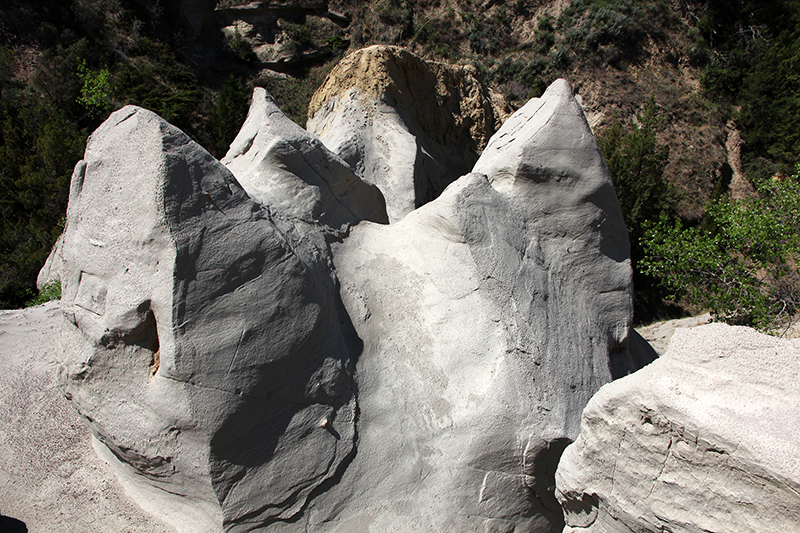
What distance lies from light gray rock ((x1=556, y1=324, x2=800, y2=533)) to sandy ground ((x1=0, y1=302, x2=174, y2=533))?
2.98m

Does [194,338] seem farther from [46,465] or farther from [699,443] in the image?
[699,443]

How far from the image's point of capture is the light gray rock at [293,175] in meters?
3.86

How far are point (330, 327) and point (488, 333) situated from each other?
119 cm

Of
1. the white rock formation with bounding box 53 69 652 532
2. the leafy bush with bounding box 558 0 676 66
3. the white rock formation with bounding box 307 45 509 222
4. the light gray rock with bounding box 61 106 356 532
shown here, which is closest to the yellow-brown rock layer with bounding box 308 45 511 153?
the white rock formation with bounding box 307 45 509 222

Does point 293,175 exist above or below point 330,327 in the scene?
above

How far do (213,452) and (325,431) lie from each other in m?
0.70

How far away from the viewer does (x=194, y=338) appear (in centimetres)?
273

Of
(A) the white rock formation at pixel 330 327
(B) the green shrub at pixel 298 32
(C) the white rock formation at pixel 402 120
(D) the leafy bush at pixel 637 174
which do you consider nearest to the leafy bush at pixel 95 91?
(B) the green shrub at pixel 298 32

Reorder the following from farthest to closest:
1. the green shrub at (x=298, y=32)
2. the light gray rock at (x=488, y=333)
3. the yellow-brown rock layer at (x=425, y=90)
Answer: the green shrub at (x=298, y=32)
the yellow-brown rock layer at (x=425, y=90)
the light gray rock at (x=488, y=333)

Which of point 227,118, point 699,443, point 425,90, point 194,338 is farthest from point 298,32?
point 699,443

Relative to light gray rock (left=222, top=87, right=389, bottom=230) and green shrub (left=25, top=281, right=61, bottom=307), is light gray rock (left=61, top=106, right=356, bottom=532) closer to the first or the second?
light gray rock (left=222, top=87, right=389, bottom=230)

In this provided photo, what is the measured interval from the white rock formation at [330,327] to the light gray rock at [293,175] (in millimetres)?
22

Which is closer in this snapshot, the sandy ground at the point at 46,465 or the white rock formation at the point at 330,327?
the white rock formation at the point at 330,327

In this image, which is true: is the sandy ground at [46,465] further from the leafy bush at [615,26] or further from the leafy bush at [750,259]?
the leafy bush at [615,26]
